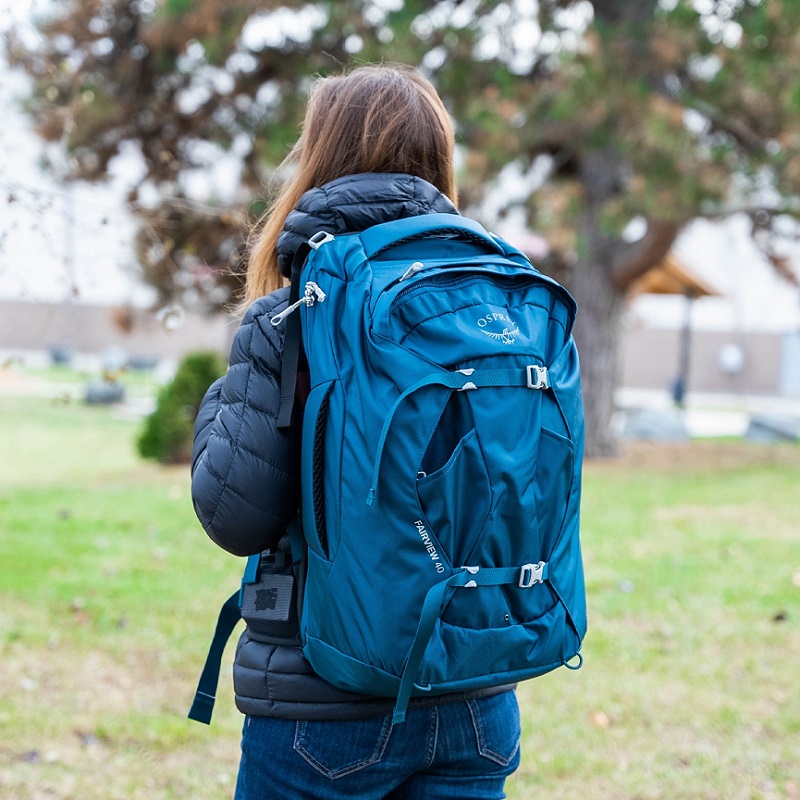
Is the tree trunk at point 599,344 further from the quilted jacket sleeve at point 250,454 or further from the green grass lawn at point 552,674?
the quilted jacket sleeve at point 250,454

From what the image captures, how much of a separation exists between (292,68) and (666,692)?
8093 mm

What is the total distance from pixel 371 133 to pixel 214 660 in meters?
0.96

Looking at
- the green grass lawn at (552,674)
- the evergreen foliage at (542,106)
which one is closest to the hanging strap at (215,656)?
the green grass lawn at (552,674)

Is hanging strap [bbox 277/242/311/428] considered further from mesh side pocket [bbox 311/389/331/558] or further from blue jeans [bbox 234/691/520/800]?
Result: blue jeans [bbox 234/691/520/800]

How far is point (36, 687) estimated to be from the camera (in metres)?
3.85

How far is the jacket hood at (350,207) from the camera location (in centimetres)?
146

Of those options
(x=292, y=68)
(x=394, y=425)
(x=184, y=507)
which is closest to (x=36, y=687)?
(x=394, y=425)

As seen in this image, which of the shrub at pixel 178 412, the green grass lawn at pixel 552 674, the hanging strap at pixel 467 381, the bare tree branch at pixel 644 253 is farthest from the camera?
the shrub at pixel 178 412

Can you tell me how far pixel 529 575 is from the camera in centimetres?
139

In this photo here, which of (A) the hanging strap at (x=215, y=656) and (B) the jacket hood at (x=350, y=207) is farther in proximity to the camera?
(A) the hanging strap at (x=215, y=656)

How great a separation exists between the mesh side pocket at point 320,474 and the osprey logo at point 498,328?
0.81 feet

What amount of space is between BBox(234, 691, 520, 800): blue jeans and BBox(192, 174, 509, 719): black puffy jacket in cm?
3

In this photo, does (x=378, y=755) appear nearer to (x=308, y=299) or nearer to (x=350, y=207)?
(x=308, y=299)

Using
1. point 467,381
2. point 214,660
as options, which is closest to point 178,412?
point 214,660
